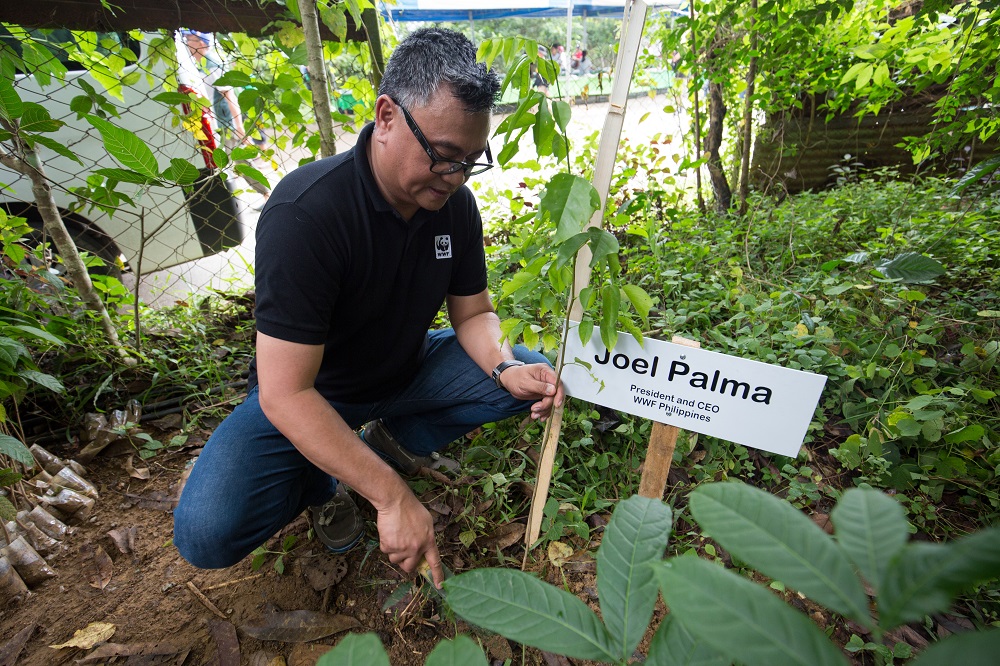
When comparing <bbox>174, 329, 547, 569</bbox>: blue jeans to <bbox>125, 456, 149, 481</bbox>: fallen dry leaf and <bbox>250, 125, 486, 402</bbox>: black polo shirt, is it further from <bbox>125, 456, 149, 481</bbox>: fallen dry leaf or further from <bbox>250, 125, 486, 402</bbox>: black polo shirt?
<bbox>125, 456, 149, 481</bbox>: fallen dry leaf

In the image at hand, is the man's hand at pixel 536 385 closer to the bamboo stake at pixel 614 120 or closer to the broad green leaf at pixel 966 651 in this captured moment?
the bamboo stake at pixel 614 120

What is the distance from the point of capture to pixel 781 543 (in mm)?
339

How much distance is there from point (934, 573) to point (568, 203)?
623mm

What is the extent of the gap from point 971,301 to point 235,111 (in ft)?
13.2

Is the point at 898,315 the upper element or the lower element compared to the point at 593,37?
lower

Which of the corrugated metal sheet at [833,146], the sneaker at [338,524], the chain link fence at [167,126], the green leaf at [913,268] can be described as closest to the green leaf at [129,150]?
the chain link fence at [167,126]

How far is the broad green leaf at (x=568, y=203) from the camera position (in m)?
0.77

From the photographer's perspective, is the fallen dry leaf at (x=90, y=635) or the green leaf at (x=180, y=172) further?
the green leaf at (x=180, y=172)

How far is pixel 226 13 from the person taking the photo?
1.94m

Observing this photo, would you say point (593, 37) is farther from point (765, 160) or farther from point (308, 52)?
point (308, 52)

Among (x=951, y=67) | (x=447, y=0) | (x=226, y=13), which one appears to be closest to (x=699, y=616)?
(x=226, y=13)

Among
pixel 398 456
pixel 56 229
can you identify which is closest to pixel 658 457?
pixel 398 456

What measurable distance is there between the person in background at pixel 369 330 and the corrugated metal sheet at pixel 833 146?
10.4 feet

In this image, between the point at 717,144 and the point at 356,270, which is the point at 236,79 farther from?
the point at 717,144
